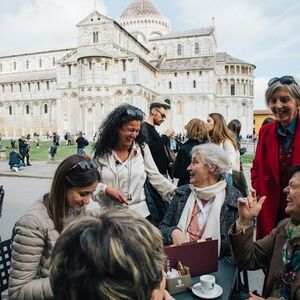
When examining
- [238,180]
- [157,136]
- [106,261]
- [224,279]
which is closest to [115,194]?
[224,279]

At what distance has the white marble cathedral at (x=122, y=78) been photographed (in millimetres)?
44219

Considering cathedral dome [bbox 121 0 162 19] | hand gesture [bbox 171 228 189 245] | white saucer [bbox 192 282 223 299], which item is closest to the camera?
white saucer [bbox 192 282 223 299]

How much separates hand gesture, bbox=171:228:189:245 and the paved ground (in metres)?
1.84

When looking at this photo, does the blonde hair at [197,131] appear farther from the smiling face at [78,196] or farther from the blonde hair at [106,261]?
the blonde hair at [106,261]

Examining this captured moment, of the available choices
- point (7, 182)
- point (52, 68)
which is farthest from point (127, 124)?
point (52, 68)

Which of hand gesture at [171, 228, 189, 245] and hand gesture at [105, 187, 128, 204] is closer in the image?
hand gesture at [171, 228, 189, 245]

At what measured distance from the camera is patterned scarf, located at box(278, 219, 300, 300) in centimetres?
228

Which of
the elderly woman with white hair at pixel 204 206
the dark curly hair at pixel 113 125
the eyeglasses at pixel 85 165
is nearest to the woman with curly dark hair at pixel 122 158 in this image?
the dark curly hair at pixel 113 125

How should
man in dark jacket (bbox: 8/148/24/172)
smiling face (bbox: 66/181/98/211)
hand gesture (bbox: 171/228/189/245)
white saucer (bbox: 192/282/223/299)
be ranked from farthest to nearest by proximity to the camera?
1. man in dark jacket (bbox: 8/148/24/172)
2. hand gesture (bbox: 171/228/189/245)
3. smiling face (bbox: 66/181/98/211)
4. white saucer (bbox: 192/282/223/299)

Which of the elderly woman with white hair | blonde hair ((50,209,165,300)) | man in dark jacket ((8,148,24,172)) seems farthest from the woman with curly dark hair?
man in dark jacket ((8,148,24,172))

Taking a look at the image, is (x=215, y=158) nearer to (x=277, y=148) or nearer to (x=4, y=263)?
(x=277, y=148)

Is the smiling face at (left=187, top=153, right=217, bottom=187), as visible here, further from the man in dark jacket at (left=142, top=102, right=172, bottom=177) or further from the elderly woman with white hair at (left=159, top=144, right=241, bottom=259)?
the man in dark jacket at (left=142, top=102, right=172, bottom=177)

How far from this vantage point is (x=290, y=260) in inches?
90.6

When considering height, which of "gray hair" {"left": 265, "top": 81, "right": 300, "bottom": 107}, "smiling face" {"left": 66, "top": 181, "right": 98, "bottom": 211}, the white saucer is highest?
"gray hair" {"left": 265, "top": 81, "right": 300, "bottom": 107}
